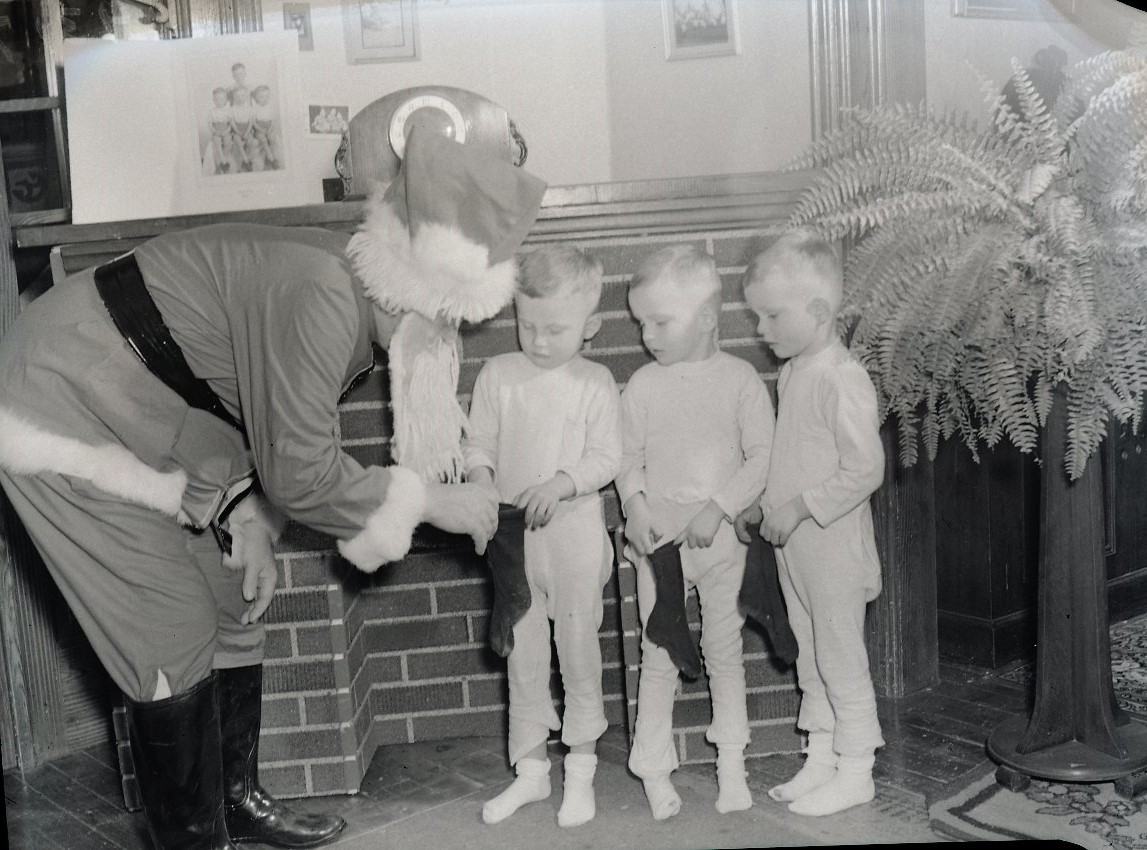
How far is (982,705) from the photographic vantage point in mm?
2117

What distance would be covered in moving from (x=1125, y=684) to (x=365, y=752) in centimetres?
143

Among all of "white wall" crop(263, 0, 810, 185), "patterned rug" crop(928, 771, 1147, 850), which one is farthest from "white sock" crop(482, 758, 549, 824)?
"white wall" crop(263, 0, 810, 185)

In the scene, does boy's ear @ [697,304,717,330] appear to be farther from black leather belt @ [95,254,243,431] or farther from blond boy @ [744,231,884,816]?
black leather belt @ [95,254,243,431]

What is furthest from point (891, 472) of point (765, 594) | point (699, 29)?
point (699, 29)

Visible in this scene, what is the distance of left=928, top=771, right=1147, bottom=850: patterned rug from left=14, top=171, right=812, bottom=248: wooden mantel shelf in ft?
3.34

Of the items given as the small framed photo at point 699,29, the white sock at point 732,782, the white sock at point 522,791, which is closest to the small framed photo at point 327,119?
the small framed photo at point 699,29

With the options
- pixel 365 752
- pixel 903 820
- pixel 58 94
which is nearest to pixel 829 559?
pixel 903 820

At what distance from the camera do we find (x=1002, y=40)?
177cm

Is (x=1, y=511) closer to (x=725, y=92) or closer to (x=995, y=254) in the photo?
(x=725, y=92)

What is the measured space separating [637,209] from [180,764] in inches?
43.7

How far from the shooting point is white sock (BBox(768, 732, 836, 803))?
6.17ft

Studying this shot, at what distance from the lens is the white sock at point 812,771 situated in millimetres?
1880

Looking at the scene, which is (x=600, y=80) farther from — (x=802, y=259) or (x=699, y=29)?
(x=802, y=259)

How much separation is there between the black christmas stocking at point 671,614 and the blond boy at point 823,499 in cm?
16
